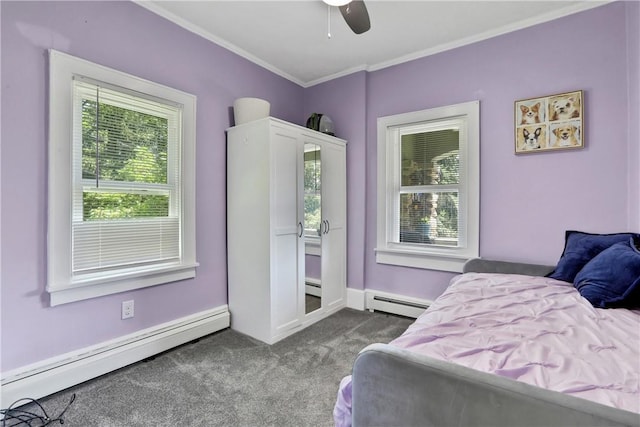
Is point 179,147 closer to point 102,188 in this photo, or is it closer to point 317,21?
point 102,188

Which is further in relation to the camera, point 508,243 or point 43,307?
point 508,243

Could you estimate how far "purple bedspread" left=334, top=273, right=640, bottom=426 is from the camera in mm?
890

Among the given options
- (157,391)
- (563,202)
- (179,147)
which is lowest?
(157,391)

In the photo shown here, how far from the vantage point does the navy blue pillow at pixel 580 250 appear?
195cm

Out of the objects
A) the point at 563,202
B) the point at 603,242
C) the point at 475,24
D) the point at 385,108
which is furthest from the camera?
the point at 385,108

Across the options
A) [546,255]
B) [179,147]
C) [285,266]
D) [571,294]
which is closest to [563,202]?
[546,255]

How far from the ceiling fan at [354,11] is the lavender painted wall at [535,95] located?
1.38 m

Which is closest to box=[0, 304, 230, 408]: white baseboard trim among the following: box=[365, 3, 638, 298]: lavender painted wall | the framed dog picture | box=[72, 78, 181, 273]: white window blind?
box=[72, 78, 181, 273]: white window blind

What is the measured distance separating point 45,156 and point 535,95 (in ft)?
11.7

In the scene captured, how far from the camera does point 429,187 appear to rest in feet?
9.84

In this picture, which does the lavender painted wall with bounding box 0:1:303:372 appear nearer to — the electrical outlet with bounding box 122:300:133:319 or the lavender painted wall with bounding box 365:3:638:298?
the electrical outlet with bounding box 122:300:133:319

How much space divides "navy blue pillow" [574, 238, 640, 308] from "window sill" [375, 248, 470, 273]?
1.03m

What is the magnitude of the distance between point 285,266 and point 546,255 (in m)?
2.17

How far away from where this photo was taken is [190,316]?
8.20ft
